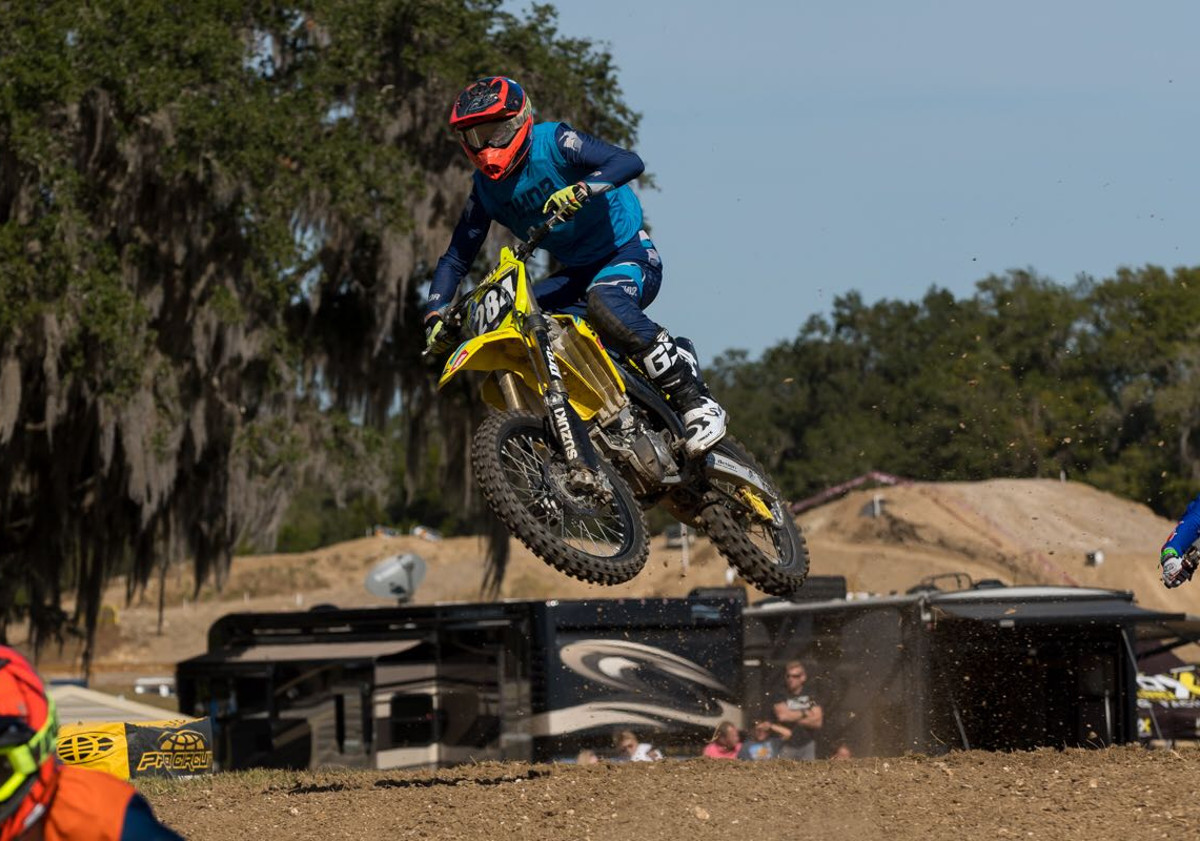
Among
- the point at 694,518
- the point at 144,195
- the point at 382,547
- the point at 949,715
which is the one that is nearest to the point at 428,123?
the point at 144,195

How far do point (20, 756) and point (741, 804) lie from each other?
19.0ft

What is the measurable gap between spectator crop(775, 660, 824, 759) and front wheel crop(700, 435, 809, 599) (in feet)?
14.1

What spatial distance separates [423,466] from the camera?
25625mm

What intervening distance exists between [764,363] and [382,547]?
4224 cm

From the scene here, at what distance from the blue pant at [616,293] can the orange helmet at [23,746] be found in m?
5.56

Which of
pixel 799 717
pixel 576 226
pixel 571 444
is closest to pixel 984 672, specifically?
pixel 799 717

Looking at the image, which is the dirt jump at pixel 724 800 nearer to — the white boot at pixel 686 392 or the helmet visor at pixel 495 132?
the white boot at pixel 686 392

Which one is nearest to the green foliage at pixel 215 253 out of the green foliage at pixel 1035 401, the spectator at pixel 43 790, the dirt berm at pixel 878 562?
the spectator at pixel 43 790

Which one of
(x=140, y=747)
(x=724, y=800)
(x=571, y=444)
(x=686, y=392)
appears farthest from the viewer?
(x=140, y=747)

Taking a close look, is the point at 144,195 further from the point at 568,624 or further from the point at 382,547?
the point at 382,547

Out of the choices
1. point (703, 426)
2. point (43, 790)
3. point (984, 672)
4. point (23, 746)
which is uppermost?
point (703, 426)

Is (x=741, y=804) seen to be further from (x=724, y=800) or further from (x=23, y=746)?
(x=23, y=746)

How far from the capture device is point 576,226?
9.47 metres

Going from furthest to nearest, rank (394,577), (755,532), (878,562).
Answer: (878,562)
(394,577)
(755,532)
